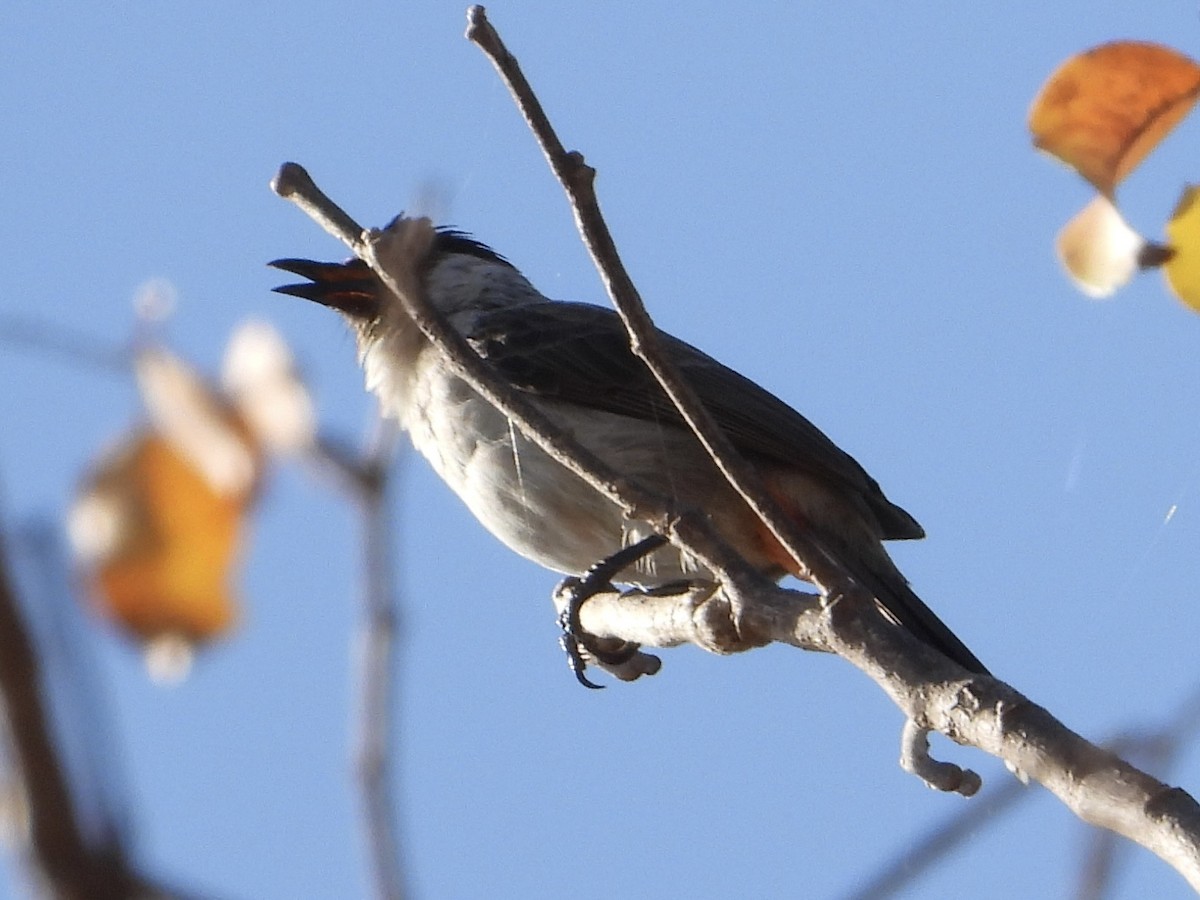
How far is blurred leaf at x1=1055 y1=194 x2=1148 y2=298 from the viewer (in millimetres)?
1518

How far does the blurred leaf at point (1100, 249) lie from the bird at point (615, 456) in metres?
2.20

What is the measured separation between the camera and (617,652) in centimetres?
385

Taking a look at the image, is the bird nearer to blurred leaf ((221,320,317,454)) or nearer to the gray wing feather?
the gray wing feather

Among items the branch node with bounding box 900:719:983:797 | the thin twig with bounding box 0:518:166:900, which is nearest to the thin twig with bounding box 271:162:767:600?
the branch node with bounding box 900:719:983:797

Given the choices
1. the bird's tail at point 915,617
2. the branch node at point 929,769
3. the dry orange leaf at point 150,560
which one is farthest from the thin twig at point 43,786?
the bird's tail at point 915,617

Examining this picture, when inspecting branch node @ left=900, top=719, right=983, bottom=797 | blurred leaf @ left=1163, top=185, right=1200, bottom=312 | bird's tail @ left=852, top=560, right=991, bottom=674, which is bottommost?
bird's tail @ left=852, top=560, right=991, bottom=674

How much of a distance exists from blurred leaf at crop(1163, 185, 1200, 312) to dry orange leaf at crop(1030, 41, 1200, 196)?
66 millimetres

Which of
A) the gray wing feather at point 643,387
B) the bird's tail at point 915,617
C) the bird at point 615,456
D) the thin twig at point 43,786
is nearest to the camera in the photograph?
the thin twig at point 43,786

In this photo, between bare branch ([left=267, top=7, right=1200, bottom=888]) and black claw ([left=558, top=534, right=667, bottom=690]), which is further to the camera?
black claw ([left=558, top=534, right=667, bottom=690])

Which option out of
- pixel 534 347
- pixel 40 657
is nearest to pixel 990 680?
pixel 40 657

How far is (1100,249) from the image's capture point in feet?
5.22

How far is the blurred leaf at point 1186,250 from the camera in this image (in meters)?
1.43

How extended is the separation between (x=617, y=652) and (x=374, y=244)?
2.01 meters

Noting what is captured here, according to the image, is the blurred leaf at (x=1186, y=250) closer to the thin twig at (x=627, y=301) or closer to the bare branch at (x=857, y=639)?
the bare branch at (x=857, y=639)
